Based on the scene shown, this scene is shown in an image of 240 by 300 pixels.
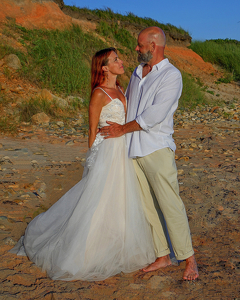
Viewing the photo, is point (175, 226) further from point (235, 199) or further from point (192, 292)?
point (235, 199)

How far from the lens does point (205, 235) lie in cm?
349

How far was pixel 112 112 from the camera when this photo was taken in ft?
9.34

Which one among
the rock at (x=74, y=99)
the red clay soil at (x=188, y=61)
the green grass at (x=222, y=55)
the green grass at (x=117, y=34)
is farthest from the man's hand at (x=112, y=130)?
the green grass at (x=222, y=55)

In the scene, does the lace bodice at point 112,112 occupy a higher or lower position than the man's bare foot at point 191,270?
higher

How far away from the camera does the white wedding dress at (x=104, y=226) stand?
2699 mm

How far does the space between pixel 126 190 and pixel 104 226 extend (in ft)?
1.19

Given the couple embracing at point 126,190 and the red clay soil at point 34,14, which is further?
the red clay soil at point 34,14

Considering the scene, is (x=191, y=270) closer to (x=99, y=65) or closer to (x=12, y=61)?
(x=99, y=65)

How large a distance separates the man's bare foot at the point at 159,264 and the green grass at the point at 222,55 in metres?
18.6

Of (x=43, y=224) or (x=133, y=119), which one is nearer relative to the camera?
(x=133, y=119)

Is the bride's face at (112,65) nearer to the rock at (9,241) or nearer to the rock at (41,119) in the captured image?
the rock at (9,241)

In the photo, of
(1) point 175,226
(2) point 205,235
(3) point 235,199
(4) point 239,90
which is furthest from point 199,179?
(4) point 239,90

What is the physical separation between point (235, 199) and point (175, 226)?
1.98m

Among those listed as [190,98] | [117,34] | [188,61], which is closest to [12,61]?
[190,98]
